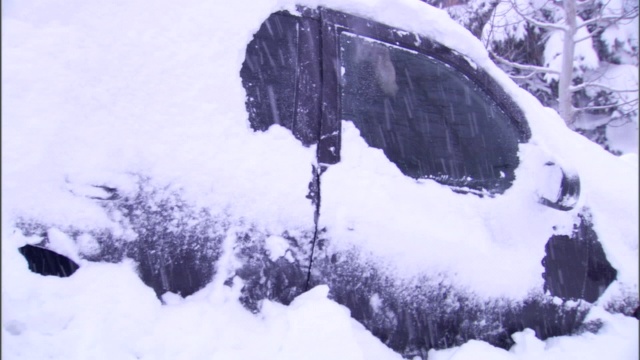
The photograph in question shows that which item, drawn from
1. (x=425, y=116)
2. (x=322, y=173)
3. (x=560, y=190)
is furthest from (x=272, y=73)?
(x=560, y=190)

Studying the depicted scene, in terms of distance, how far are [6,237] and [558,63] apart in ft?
33.0

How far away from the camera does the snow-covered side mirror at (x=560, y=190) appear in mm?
2193

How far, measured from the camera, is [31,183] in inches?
61.8

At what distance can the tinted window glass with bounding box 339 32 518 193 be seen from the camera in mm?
2076

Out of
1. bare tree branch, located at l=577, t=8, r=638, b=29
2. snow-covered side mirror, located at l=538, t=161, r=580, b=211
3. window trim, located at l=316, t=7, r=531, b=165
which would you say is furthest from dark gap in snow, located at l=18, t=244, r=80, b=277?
bare tree branch, located at l=577, t=8, r=638, b=29

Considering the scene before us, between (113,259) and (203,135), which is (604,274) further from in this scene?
(113,259)

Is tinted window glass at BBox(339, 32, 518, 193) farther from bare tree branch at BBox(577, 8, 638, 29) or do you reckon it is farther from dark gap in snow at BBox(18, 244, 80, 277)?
bare tree branch at BBox(577, 8, 638, 29)

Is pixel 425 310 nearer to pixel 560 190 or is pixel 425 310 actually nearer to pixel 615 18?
pixel 560 190

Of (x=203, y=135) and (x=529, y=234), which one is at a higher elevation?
(x=203, y=135)

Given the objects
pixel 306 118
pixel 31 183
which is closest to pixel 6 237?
pixel 31 183

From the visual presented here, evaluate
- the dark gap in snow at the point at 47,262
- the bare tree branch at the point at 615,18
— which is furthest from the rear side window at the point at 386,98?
the bare tree branch at the point at 615,18

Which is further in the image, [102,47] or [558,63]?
[558,63]

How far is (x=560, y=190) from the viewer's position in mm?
2201

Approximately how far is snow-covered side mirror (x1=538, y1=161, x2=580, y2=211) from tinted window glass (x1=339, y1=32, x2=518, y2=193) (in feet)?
0.53
